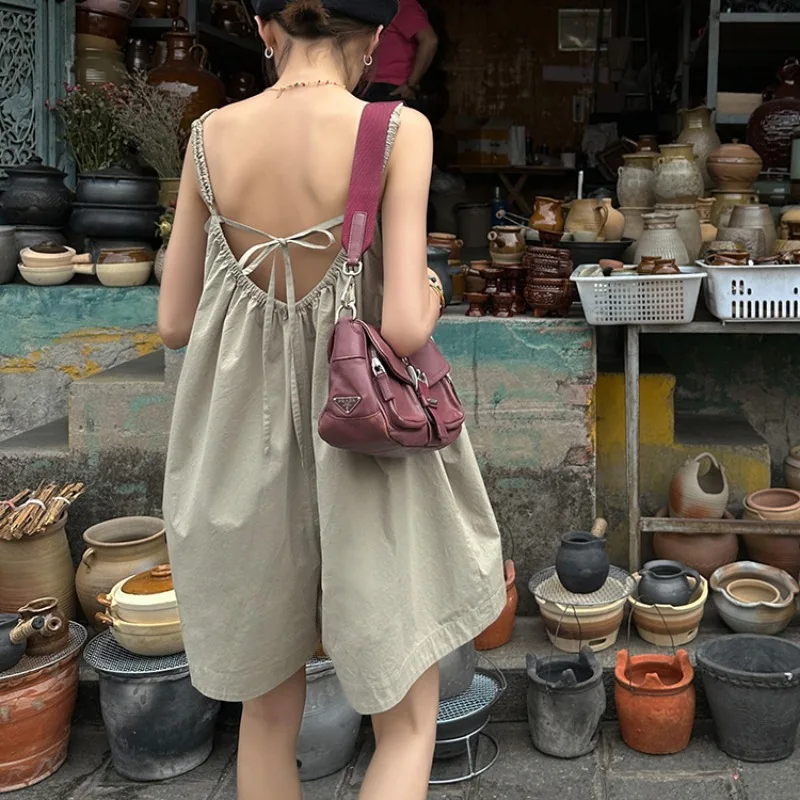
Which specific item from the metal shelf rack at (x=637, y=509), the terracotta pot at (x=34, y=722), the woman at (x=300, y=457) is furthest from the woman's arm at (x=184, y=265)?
the metal shelf rack at (x=637, y=509)

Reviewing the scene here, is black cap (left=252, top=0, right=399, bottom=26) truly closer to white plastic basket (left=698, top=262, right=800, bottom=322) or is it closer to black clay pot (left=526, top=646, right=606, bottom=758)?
white plastic basket (left=698, top=262, right=800, bottom=322)

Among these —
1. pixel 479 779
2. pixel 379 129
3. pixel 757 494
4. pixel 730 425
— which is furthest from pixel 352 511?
pixel 730 425

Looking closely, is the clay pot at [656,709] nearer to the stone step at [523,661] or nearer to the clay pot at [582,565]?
the stone step at [523,661]

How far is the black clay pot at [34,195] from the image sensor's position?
462 centimetres

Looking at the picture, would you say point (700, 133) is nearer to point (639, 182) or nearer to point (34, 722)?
point (639, 182)

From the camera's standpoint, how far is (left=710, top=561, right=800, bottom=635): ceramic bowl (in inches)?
135

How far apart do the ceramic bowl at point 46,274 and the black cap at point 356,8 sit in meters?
2.94

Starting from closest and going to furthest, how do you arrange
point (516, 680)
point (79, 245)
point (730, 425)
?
point (516, 680) → point (730, 425) → point (79, 245)

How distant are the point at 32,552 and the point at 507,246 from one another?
203 centimetres

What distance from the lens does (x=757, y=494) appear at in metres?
3.87

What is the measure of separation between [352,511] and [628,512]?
2.10m

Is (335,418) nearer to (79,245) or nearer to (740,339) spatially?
(740,339)

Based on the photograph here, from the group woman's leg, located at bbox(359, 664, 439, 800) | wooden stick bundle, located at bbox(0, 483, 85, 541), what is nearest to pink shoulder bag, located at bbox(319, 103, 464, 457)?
woman's leg, located at bbox(359, 664, 439, 800)

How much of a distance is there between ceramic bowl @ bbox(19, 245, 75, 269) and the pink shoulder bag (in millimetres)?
3085
